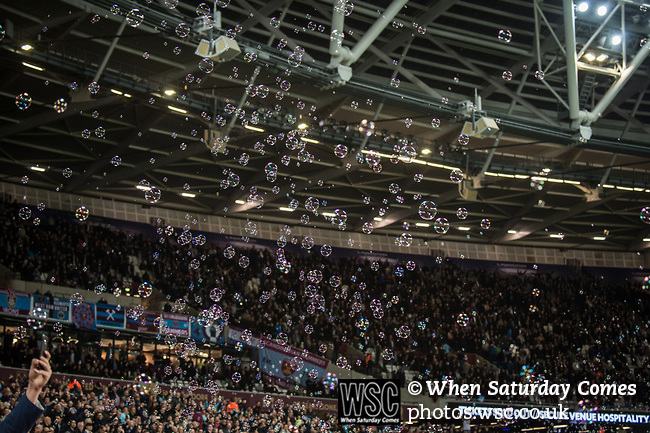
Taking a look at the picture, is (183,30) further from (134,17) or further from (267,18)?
(267,18)

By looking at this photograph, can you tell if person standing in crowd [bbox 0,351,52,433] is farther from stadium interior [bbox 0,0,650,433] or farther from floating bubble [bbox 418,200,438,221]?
floating bubble [bbox 418,200,438,221]

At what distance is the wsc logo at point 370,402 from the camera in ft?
43.7

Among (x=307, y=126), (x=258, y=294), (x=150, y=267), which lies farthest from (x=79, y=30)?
(x=258, y=294)

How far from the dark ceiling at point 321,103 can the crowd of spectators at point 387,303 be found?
10.2ft

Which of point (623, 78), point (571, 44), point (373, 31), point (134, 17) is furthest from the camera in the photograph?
point (623, 78)

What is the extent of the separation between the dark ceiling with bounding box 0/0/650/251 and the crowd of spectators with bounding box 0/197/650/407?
3117 mm

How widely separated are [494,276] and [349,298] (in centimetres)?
1039

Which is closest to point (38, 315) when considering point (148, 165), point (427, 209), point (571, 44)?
→ point (148, 165)

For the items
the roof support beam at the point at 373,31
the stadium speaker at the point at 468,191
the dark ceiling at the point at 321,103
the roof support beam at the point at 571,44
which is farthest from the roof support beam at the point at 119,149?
the roof support beam at the point at 571,44

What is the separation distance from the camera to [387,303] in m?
36.2

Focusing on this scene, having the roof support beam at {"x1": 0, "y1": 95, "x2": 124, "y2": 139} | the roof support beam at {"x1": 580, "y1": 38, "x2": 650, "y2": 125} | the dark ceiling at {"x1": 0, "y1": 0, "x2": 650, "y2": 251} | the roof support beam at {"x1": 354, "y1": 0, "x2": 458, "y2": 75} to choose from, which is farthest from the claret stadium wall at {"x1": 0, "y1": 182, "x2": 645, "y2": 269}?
the roof support beam at {"x1": 580, "y1": 38, "x2": 650, "y2": 125}

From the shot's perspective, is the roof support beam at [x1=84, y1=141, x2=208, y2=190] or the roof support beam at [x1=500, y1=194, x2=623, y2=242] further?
the roof support beam at [x1=500, y1=194, x2=623, y2=242]

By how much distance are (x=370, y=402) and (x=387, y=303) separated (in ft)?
75.4

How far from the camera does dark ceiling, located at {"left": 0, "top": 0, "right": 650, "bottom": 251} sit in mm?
21766
